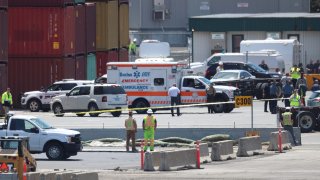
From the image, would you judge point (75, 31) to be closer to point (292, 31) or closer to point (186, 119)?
point (186, 119)

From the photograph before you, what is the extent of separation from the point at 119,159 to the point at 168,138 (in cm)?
546

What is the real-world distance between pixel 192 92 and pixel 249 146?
1664cm

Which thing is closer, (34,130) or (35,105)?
(34,130)

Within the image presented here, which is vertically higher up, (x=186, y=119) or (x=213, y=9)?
(x=213, y=9)

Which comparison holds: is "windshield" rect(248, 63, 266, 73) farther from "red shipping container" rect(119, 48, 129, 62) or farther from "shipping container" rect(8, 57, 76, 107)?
"shipping container" rect(8, 57, 76, 107)

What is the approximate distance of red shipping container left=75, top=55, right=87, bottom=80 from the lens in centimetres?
6400

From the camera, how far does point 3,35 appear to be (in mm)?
55594

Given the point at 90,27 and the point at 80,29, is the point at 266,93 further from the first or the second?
the point at 90,27

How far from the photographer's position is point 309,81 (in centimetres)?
7162

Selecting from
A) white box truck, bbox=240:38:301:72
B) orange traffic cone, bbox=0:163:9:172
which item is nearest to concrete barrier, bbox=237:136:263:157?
orange traffic cone, bbox=0:163:9:172

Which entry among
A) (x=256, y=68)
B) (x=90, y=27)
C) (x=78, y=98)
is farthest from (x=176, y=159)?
(x=90, y=27)

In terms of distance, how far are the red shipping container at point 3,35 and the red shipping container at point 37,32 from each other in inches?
93.9

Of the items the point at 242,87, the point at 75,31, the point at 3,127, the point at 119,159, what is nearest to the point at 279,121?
the point at 119,159

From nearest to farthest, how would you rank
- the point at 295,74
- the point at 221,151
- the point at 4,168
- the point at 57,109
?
the point at 4,168 → the point at 221,151 → the point at 57,109 → the point at 295,74
